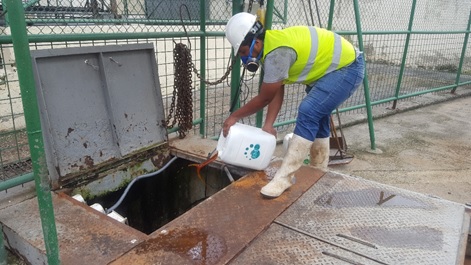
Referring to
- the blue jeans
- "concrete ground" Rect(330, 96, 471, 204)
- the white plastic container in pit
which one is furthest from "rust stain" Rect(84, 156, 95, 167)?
"concrete ground" Rect(330, 96, 471, 204)

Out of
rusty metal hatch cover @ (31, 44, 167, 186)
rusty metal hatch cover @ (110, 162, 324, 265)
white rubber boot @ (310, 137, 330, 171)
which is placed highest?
rusty metal hatch cover @ (31, 44, 167, 186)

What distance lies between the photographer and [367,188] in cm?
297

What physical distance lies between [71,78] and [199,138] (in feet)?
4.79

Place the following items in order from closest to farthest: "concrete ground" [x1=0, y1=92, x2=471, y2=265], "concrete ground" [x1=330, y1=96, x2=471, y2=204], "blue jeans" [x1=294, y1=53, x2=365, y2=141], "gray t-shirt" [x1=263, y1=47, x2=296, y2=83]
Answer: "gray t-shirt" [x1=263, y1=47, x2=296, y2=83]
"blue jeans" [x1=294, y1=53, x2=365, y2=141]
"concrete ground" [x1=0, y1=92, x2=471, y2=265]
"concrete ground" [x1=330, y1=96, x2=471, y2=204]

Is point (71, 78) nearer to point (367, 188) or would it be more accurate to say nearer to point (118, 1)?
point (118, 1)

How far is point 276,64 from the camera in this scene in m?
2.75

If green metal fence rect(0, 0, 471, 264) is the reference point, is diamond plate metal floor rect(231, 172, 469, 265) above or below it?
below

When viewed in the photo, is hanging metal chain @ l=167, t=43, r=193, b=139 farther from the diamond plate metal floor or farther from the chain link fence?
the diamond plate metal floor

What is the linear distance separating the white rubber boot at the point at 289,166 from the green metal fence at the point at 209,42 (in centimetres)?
121

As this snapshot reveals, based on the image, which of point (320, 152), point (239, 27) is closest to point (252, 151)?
point (320, 152)

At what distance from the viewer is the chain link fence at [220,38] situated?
3.30 metres

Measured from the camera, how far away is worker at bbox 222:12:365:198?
9.09 ft

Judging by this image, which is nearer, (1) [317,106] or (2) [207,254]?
(2) [207,254]

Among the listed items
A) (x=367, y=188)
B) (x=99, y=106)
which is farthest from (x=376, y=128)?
(x=99, y=106)
